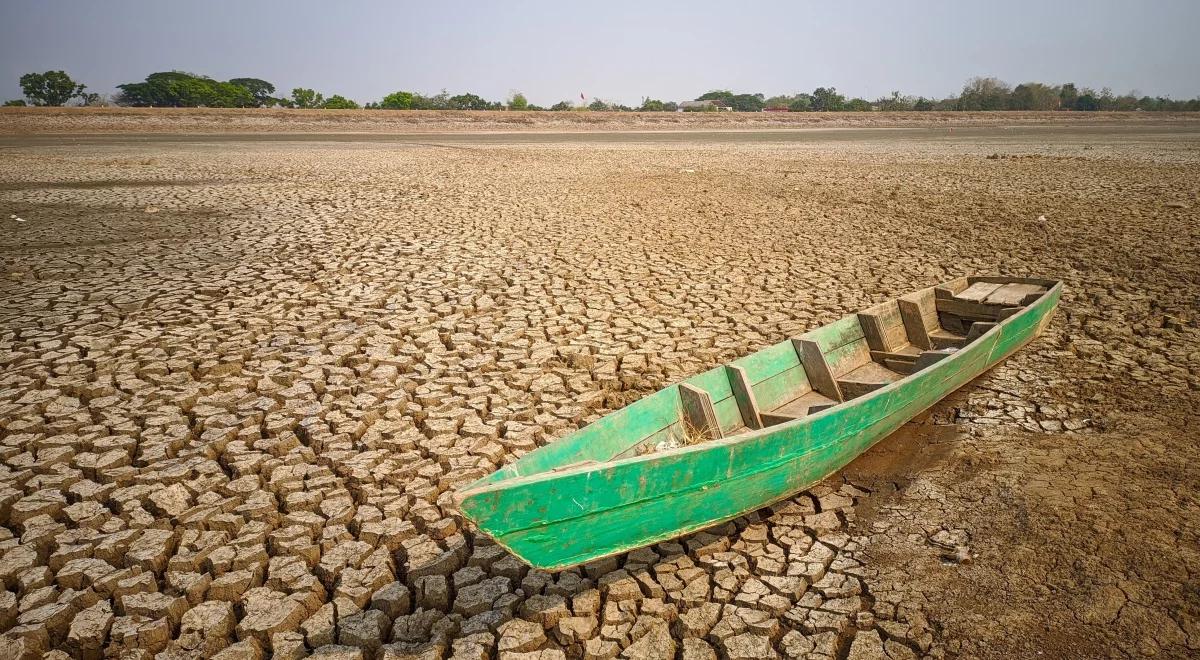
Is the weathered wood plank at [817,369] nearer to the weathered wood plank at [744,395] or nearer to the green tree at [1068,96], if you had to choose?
the weathered wood plank at [744,395]

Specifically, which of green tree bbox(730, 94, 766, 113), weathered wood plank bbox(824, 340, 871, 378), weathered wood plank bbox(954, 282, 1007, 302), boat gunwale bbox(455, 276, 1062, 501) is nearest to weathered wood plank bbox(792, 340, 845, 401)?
weathered wood plank bbox(824, 340, 871, 378)

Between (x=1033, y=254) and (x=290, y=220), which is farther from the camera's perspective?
(x=290, y=220)

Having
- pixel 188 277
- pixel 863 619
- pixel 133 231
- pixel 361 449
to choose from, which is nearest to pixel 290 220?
pixel 133 231

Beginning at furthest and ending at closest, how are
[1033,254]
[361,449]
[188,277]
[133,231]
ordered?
[133,231] < [1033,254] < [188,277] < [361,449]

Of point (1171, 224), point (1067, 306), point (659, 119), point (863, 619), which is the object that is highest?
point (659, 119)

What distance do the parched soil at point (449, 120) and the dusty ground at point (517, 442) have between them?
2628 centimetres

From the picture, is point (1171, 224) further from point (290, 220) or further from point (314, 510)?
point (290, 220)

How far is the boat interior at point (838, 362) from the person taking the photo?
11.8 ft

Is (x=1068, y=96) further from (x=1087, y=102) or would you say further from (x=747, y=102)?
(x=747, y=102)

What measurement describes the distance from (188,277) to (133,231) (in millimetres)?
3127

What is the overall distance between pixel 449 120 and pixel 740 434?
126ft

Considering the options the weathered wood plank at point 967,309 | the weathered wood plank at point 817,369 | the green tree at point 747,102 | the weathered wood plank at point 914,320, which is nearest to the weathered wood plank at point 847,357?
the weathered wood plank at point 817,369

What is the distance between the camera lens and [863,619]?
264 cm

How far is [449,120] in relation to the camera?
3806 centimetres
